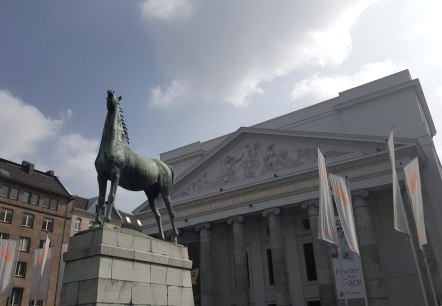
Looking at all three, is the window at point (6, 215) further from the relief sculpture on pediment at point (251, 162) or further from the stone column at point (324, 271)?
the stone column at point (324, 271)

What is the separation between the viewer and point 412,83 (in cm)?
3578

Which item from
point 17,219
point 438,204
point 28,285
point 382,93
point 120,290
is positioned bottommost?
point 120,290

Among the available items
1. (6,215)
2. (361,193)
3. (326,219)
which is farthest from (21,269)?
(326,219)

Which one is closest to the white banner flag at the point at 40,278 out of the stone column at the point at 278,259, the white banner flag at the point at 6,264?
the white banner flag at the point at 6,264

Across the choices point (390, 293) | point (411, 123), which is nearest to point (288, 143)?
point (411, 123)

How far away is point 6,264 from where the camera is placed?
23656mm

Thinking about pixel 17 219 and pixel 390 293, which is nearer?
pixel 390 293

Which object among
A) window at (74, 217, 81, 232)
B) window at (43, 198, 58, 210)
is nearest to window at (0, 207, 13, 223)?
window at (43, 198, 58, 210)

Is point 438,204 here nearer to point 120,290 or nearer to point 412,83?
point 412,83

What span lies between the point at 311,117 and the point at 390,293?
19.1m

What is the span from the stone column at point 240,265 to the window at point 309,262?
5.39 metres

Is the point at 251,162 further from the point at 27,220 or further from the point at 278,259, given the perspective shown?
the point at 27,220

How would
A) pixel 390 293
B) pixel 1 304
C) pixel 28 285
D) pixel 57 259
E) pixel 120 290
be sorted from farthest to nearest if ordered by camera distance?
1. pixel 57 259
2. pixel 28 285
3. pixel 1 304
4. pixel 390 293
5. pixel 120 290

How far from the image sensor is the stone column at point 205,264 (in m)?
A: 33.0
